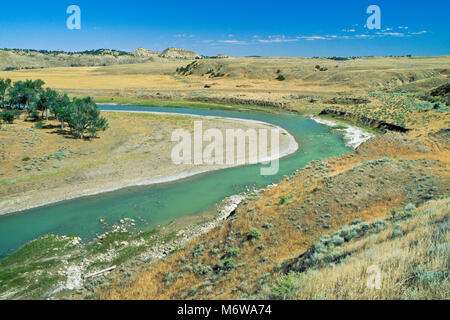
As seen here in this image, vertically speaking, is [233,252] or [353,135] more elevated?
[353,135]

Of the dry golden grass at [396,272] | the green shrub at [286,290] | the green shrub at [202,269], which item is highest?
the dry golden grass at [396,272]

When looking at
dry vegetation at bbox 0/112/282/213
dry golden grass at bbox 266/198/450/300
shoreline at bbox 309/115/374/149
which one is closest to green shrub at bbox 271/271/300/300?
dry golden grass at bbox 266/198/450/300

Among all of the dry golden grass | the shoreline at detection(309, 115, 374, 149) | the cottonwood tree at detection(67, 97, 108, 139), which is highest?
the cottonwood tree at detection(67, 97, 108, 139)

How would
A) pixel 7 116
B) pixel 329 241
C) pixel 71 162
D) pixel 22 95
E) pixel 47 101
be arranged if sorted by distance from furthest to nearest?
pixel 22 95
pixel 47 101
pixel 7 116
pixel 71 162
pixel 329 241

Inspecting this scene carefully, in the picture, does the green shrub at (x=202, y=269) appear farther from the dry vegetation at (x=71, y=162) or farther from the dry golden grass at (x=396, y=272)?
the dry vegetation at (x=71, y=162)

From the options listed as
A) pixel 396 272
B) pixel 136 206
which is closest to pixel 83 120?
pixel 136 206

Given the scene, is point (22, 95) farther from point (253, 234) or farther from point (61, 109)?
point (253, 234)

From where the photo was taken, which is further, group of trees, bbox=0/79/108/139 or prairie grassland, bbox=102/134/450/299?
group of trees, bbox=0/79/108/139

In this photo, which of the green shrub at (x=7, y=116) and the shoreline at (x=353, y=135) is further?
the shoreline at (x=353, y=135)

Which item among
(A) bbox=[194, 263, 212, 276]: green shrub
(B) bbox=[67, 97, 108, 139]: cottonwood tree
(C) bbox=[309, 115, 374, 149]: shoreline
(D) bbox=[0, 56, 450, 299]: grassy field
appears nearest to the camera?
(D) bbox=[0, 56, 450, 299]: grassy field

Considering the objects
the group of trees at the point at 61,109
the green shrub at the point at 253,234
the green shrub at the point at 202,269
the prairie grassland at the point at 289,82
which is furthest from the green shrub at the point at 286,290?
the prairie grassland at the point at 289,82

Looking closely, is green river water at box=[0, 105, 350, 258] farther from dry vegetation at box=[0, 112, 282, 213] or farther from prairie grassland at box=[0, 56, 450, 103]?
prairie grassland at box=[0, 56, 450, 103]

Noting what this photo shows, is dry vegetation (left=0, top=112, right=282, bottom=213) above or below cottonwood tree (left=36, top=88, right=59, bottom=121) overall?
below

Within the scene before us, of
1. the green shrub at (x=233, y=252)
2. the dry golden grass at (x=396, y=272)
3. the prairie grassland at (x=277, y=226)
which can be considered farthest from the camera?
Answer: the green shrub at (x=233, y=252)
